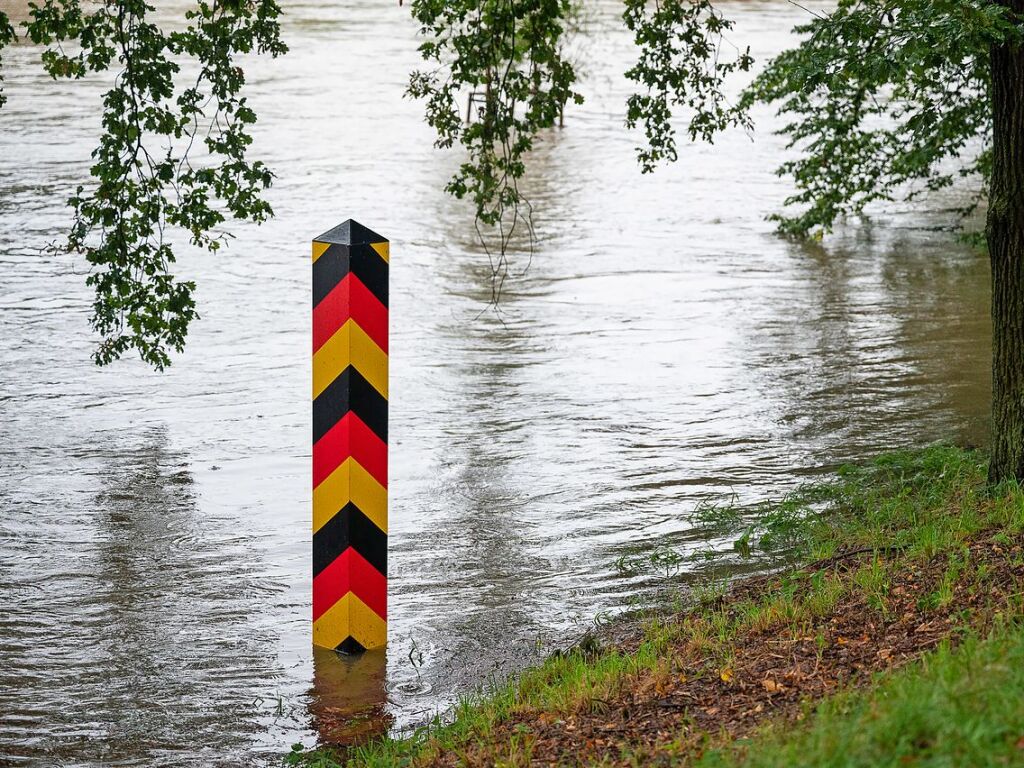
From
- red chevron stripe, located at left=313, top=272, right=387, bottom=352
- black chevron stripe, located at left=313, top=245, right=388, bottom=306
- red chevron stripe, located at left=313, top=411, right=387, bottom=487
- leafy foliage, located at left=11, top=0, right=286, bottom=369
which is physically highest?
leafy foliage, located at left=11, top=0, right=286, bottom=369

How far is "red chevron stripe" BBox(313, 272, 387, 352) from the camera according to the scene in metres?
4.92

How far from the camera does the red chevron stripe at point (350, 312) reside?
4.92 m

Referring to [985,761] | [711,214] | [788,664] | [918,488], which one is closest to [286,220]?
[711,214]

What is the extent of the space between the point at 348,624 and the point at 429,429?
3644mm

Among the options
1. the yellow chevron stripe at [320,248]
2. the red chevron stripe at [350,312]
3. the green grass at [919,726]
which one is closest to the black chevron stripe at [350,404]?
the red chevron stripe at [350,312]

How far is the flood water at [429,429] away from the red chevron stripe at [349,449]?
2.62 feet

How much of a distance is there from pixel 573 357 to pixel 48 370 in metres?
4.06

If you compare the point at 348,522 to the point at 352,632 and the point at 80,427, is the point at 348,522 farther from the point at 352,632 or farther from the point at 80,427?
the point at 80,427

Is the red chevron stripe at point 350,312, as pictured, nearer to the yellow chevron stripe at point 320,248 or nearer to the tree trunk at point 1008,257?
the yellow chevron stripe at point 320,248

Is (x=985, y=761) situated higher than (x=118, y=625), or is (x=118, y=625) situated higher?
(x=985, y=761)

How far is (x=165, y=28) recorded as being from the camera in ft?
109

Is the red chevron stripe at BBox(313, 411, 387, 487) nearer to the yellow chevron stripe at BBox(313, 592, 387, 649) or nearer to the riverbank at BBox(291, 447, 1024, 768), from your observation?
the yellow chevron stripe at BBox(313, 592, 387, 649)

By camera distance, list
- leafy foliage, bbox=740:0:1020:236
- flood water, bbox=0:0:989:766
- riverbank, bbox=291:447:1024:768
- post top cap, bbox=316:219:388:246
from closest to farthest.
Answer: riverbank, bbox=291:447:1024:768, post top cap, bbox=316:219:388:246, leafy foliage, bbox=740:0:1020:236, flood water, bbox=0:0:989:766

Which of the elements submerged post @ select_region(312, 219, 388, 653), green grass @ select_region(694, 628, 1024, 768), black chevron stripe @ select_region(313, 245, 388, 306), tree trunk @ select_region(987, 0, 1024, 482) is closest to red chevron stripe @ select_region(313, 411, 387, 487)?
submerged post @ select_region(312, 219, 388, 653)
